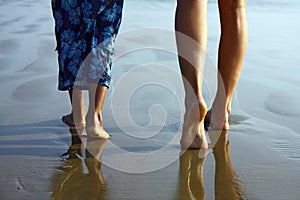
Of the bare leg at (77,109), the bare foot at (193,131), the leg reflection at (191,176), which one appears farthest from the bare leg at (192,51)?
the bare leg at (77,109)

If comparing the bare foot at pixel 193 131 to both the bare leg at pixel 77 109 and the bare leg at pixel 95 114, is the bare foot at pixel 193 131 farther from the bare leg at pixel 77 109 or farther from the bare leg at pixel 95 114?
the bare leg at pixel 77 109

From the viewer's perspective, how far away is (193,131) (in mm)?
2398

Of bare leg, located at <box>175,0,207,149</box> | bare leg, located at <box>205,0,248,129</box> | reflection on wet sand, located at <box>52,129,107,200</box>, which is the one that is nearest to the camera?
reflection on wet sand, located at <box>52,129,107,200</box>

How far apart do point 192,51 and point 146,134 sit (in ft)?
1.74

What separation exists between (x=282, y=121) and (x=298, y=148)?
38 centimetres

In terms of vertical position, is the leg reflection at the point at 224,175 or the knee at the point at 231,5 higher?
the knee at the point at 231,5

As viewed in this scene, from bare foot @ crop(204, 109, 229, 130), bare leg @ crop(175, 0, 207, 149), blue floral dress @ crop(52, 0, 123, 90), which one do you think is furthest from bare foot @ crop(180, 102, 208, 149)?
blue floral dress @ crop(52, 0, 123, 90)

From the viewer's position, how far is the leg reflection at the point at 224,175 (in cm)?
194

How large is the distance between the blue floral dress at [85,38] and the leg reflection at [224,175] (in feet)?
2.26

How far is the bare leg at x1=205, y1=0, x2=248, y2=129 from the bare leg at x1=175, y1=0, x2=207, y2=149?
308 mm

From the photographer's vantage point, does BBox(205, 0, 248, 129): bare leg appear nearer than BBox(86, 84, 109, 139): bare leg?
No

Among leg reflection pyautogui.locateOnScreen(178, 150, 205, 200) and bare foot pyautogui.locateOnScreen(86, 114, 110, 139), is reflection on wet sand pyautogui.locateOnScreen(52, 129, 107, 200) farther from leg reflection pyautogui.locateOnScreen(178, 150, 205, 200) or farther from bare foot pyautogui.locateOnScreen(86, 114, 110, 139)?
leg reflection pyautogui.locateOnScreen(178, 150, 205, 200)

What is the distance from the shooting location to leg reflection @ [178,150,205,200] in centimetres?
195

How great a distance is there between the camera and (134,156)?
233 centimetres
